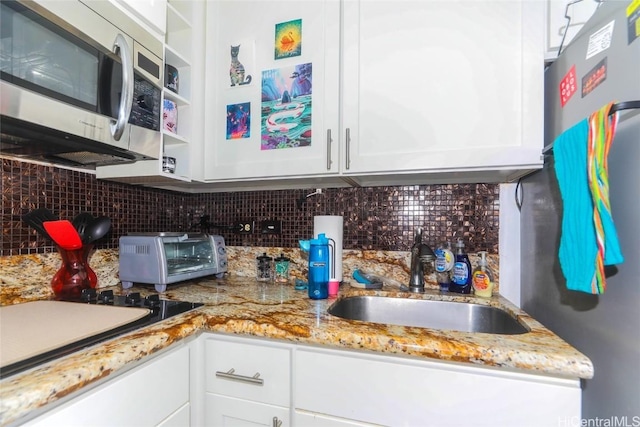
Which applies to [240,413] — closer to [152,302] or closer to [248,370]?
[248,370]

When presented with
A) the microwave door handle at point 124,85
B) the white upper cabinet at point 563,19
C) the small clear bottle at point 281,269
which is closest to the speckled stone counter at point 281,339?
the small clear bottle at point 281,269

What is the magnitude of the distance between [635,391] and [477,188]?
0.85m

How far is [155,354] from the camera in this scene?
77 cm

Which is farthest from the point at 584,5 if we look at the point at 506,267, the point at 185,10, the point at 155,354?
the point at 155,354

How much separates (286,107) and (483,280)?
1.06m

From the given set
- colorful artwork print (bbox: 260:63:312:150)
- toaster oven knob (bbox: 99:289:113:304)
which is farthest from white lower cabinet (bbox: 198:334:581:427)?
colorful artwork print (bbox: 260:63:312:150)

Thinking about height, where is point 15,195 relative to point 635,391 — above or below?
above

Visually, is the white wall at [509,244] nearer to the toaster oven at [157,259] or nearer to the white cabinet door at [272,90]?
the white cabinet door at [272,90]

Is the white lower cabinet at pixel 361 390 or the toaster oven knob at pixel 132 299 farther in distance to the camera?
the toaster oven knob at pixel 132 299

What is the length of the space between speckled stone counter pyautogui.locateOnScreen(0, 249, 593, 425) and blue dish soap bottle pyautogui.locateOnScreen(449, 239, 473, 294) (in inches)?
3.5

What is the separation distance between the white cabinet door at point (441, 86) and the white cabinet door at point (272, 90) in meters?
0.09

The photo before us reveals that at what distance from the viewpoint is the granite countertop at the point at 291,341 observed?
1.74 ft

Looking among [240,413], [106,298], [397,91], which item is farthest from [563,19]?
[106,298]

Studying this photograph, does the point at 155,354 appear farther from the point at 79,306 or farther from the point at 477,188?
the point at 477,188
